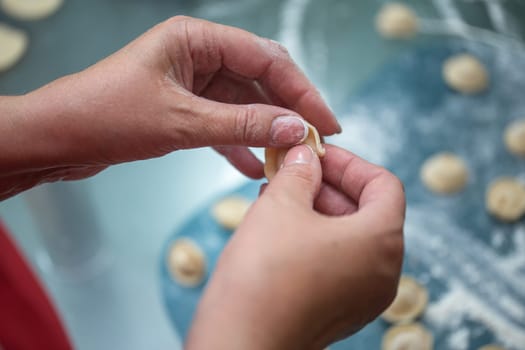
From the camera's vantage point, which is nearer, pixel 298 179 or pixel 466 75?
pixel 298 179

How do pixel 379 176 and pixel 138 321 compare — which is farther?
pixel 138 321

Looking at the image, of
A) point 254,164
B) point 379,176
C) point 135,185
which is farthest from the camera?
point 135,185

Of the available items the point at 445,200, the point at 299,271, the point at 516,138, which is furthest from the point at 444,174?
the point at 299,271

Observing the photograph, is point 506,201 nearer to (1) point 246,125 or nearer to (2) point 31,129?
Result: (1) point 246,125

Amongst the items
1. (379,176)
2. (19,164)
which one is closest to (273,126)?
(379,176)

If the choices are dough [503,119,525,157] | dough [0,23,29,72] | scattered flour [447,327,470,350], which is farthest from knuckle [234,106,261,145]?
dough [0,23,29,72]

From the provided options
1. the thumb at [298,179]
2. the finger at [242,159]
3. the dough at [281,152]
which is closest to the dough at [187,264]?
the finger at [242,159]

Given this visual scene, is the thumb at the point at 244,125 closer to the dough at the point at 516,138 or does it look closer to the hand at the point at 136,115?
the hand at the point at 136,115

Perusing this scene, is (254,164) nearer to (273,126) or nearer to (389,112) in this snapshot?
(273,126)
